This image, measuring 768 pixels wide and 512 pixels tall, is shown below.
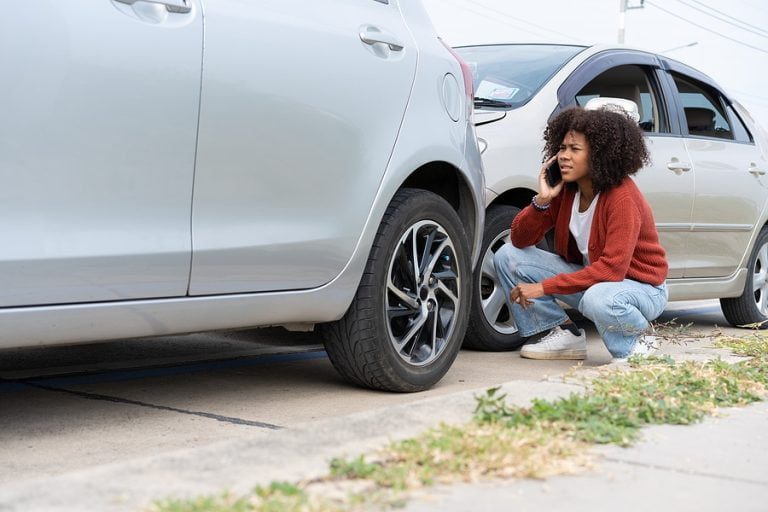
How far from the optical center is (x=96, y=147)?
3.16 m

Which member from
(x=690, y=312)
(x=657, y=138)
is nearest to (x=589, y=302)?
(x=657, y=138)

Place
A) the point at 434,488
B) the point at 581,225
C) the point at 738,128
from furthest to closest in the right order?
the point at 738,128, the point at 581,225, the point at 434,488

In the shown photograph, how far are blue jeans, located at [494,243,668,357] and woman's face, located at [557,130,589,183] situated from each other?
461 mm

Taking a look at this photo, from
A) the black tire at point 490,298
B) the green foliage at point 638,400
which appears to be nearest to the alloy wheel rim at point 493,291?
the black tire at point 490,298

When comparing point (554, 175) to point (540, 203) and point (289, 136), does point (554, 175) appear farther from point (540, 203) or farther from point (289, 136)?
point (289, 136)

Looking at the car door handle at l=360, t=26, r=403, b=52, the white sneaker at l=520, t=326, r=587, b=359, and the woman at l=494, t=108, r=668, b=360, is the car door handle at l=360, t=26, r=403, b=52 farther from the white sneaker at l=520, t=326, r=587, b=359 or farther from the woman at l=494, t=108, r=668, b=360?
the white sneaker at l=520, t=326, r=587, b=359

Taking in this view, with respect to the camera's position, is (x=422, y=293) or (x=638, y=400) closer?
(x=638, y=400)

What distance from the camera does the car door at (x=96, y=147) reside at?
2994 mm

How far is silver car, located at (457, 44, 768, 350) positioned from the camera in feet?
18.4

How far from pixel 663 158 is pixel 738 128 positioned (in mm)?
1399

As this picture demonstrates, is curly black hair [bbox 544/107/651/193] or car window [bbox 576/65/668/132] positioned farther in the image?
car window [bbox 576/65/668/132]

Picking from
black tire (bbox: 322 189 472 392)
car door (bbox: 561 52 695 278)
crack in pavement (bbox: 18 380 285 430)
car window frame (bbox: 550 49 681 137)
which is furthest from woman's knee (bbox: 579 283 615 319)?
crack in pavement (bbox: 18 380 285 430)

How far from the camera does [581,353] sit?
561 centimetres

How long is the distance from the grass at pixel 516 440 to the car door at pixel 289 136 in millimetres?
856
